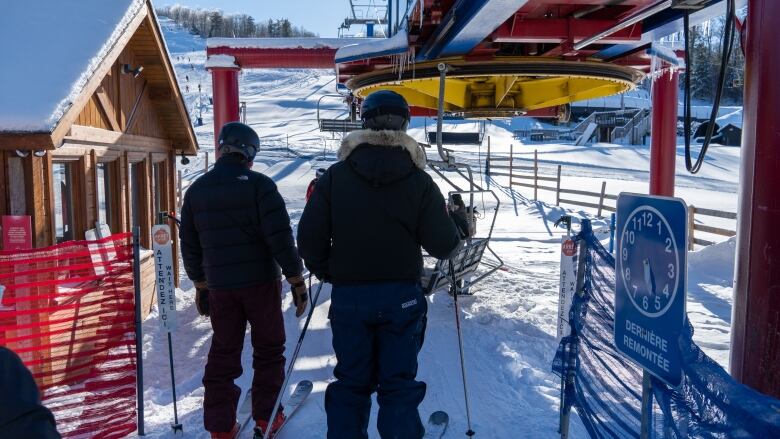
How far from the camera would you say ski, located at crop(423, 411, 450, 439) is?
3918mm

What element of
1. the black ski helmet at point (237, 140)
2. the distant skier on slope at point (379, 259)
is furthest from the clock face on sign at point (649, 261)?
the black ski helmet at point (237, 140)

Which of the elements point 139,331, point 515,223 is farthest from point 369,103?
point 515,223

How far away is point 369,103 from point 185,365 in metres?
3.76

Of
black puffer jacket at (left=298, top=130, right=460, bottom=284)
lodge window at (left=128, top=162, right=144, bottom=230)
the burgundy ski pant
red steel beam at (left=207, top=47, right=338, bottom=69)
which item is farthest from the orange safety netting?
red steel beam at (left=207, top=47, right=338, bottom=69)

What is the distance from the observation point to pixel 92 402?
14.1ft

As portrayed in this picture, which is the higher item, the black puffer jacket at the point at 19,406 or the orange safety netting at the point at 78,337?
the black puffer jacket at the point at 19,406

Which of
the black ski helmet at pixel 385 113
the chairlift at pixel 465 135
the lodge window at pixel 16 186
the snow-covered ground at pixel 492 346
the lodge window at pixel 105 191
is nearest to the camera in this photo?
the black ski helmet at pixel 385 113

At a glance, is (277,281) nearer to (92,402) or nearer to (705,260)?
(92,402)

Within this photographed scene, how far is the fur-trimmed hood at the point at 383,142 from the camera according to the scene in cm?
316

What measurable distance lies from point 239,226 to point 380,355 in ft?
4.05

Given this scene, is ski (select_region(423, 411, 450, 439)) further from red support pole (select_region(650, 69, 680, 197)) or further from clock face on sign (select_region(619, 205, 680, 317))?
red support pole (select_region(650, 69, 680, 197))

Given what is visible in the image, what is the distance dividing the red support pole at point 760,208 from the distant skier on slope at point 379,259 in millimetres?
1436

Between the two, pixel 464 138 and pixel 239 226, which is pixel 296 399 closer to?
pixel 239 226

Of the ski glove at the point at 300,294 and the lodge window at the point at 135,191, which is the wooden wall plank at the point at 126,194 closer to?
the lodge window at the point at 135,191
